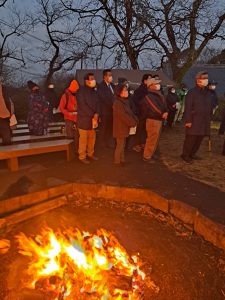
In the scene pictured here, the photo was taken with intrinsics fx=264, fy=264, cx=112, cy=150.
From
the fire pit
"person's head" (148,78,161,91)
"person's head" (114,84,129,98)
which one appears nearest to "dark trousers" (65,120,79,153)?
"person's head" (114,84,129,98)

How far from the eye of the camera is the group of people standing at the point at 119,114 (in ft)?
18.8

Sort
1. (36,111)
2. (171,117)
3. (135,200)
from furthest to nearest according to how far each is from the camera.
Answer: (171,117), (36,111), (135,200)

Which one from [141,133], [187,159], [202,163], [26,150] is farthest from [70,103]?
[202,163]

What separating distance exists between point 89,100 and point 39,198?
8.03 ft

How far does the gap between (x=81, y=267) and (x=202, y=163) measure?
4.52m

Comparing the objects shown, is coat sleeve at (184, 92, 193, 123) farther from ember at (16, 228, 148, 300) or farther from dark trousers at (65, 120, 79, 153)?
ember at (16, 228, 148, 300)

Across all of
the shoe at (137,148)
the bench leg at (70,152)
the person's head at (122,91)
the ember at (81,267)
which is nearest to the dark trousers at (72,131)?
the bench leg at (70,152)

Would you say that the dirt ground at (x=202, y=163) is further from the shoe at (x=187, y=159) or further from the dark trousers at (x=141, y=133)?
the dark trousers at (x=141, y=133)

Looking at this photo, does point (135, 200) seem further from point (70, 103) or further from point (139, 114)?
point (139, 114)

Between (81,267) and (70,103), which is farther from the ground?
(70,103)

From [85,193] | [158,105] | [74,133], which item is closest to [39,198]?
[85,193]

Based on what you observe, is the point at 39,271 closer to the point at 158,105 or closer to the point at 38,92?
the point at 158,105

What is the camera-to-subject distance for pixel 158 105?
19.7ft

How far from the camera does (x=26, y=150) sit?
543 centimetres
